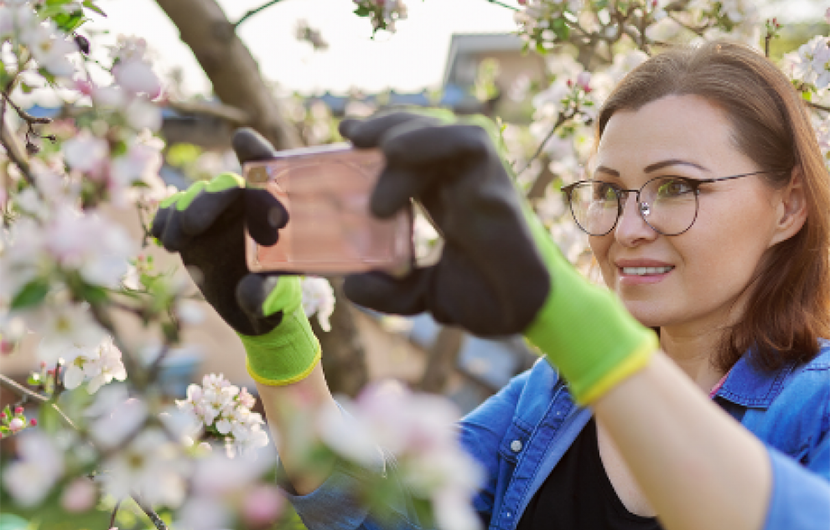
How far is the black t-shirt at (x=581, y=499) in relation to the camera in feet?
4.32

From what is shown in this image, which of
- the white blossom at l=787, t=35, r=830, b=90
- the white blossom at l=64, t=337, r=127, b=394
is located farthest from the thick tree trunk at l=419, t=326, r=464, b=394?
the white blossom at l=64, t=337, r=127, b=394

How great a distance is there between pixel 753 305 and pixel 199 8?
1827 mm

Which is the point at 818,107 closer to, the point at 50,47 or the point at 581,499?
the point at 581,499

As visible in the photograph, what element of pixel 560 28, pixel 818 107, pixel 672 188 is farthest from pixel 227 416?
pixel 818 107

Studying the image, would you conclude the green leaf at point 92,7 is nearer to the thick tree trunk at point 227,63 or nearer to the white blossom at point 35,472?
the white blossom at point 35,472

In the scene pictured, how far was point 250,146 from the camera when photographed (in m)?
0.92

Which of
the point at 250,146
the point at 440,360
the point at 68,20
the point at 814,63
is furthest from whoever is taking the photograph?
the point at 440,360

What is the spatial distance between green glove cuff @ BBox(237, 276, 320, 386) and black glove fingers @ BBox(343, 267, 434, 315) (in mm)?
299

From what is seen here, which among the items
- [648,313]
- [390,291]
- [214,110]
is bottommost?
[214,110]

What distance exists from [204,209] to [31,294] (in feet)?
1.19

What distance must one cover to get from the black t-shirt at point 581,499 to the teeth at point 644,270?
393 mm

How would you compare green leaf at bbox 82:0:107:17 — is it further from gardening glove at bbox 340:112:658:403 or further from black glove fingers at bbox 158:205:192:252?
gardening glove at bbox 340:112:658:403

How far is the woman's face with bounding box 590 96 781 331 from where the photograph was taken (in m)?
1.25

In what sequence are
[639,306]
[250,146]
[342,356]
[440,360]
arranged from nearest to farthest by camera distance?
[250,146] → [639,306] → [342,356] → [440,360]
